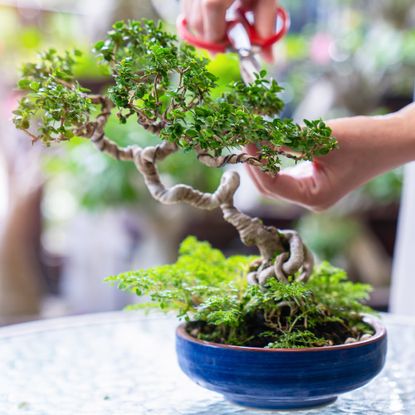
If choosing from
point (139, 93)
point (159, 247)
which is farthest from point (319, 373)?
point (159, 247)

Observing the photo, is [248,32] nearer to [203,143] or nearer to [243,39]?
[243,39]

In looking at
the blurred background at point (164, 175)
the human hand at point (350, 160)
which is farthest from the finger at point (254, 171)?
the blurred background at point (164, 175)

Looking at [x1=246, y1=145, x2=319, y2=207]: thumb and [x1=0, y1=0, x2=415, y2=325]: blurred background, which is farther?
[x1=0, y1=0, x2=415, y2=325]: blurred background

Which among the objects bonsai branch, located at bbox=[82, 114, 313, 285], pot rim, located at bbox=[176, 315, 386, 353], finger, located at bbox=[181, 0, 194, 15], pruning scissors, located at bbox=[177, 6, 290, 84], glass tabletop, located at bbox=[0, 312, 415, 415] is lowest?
glass tabletop, located at bbox=[0, 312, 415, 415]

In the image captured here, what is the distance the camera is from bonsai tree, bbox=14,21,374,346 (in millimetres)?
689

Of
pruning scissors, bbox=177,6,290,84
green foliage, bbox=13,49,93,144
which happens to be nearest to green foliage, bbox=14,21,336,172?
green foliage, bbox=13,49,93,144

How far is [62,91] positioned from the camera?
692mm

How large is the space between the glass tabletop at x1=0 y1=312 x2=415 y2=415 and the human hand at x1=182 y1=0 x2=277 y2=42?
47cm

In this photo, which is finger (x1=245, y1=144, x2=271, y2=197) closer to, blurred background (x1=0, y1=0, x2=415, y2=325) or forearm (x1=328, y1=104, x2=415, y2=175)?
forearm (x1=328, y1=104, x2=415, y2=175)

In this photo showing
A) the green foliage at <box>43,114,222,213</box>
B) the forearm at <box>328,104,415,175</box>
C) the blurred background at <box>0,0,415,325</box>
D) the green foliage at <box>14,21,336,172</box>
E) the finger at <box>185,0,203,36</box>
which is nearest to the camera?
the green foliage at <box>14,21,336,172</box>

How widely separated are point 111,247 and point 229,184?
10.4 feet

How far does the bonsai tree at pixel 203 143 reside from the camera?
27.1 inches

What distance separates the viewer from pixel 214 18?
0.88 metres

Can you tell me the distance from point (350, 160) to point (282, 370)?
0.87 feet
